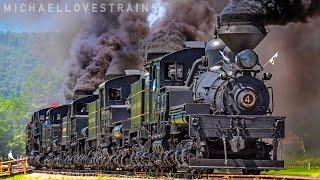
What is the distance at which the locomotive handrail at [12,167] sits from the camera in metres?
36.4

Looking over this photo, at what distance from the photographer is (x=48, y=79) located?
172750 millimetres

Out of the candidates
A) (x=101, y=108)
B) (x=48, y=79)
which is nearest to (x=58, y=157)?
(x=101, y=108)

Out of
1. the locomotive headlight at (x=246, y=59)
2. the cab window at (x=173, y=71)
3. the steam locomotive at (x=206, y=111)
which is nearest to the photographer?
the steam locomotive at (x=206, y=111)

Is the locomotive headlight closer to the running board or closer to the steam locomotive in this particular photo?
the steam locomotive

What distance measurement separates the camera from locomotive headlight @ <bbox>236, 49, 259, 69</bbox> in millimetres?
23078

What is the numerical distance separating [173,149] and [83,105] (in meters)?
16.2

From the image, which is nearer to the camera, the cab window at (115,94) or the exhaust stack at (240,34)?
the exhaust stack at (240,34)

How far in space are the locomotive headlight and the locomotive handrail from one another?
16848mm

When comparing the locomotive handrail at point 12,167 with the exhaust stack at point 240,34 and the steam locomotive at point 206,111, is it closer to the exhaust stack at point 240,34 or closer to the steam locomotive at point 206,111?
the steam locomotive at point 206,111

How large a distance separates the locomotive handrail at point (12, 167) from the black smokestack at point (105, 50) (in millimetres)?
6557

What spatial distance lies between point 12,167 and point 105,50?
10.5 m

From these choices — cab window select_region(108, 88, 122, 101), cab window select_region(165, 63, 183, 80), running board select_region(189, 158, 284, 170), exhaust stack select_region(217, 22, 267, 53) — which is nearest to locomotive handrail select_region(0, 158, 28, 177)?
cab window select_region(108, 88, 122, 101)

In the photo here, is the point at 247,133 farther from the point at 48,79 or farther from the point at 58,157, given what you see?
the point at 48,79

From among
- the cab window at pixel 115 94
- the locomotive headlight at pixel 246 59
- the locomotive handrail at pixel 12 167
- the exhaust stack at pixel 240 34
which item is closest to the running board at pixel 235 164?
the locomotive headlight at pixel 246 59
